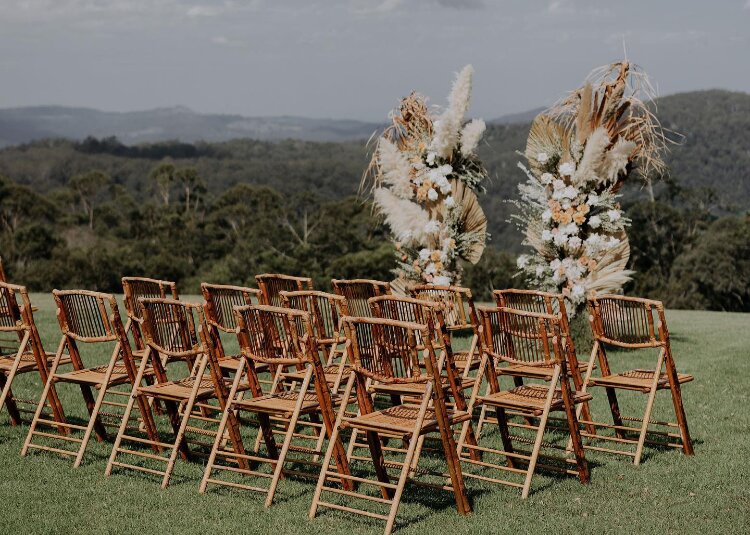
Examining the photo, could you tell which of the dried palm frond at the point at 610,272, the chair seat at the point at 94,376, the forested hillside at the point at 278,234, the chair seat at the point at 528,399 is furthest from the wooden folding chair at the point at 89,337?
the forested hillside at the point at 278,234

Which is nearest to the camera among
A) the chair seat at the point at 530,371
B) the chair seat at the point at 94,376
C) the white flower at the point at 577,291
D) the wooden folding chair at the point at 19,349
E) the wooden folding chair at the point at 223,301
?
the chair seat at the point at 530,371

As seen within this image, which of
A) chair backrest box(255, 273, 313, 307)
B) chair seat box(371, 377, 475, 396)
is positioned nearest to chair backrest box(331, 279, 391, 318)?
chair backrest box(255, 273, 313, 307)

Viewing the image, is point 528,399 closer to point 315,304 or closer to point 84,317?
point 315,304

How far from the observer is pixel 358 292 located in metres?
8.93

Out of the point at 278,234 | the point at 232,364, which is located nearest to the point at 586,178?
the point at 232,364

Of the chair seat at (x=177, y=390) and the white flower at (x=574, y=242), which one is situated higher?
the chair seat at (x=177, y=390)

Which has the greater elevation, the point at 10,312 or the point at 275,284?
the point at 10,312

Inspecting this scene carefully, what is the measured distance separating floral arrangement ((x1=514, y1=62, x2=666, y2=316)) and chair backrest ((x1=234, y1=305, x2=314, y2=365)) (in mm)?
6426

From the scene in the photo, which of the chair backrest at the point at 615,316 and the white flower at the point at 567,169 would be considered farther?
the white flower at the point at 567,169

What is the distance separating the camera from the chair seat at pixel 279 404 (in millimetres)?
6762

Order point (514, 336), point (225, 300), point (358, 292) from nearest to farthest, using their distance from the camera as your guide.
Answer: point (514, 336)
point (225, 300)
point (358, 292)

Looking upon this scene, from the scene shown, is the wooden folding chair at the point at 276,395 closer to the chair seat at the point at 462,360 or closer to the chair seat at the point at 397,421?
the chair seat at the point at 397,421

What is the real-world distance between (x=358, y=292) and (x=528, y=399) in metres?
2.21

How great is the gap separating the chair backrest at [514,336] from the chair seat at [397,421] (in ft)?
2.58
